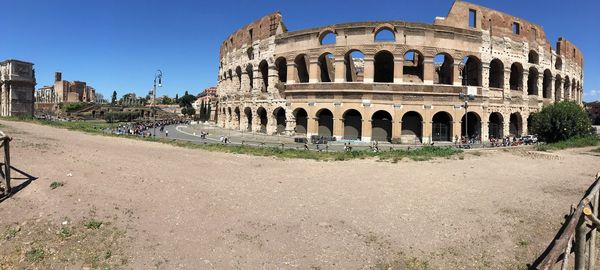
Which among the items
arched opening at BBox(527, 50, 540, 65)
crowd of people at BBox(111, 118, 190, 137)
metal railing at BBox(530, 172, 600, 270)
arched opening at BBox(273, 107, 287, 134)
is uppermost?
arched opening at BBox(527, 50, 540, 65)

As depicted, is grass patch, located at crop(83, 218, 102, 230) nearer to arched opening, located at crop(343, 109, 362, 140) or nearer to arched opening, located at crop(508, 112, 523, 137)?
arched opening, located at crop(343, 109, 362, 140)

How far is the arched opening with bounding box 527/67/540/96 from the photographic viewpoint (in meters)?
36.6

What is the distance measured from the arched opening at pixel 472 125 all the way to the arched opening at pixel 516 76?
278 inches

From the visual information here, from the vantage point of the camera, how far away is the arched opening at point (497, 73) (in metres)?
34.1

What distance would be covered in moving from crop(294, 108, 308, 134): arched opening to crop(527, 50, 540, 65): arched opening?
83.5 ft

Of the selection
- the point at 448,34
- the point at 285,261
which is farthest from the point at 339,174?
the point at 448,34

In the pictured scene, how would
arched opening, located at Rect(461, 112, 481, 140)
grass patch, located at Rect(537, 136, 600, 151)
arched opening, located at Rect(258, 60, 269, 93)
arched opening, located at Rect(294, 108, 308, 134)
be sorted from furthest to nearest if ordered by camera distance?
arched opening, located at Rect(258, 60, 269, 93) → arched opening, located at Rect(294, 108, 308, 134) → arched opening, located at Rect(461, 112, 481, 140) → grass patch, located at Rect(537, 136, 600, 151)

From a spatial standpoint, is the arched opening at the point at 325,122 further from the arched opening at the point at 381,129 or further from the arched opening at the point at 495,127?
the arched opening at the point at 495,127

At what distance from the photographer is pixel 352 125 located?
32281 mm

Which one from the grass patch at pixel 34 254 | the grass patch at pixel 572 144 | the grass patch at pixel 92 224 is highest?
the grass patch at pixel 572 144

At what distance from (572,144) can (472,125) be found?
1083cm

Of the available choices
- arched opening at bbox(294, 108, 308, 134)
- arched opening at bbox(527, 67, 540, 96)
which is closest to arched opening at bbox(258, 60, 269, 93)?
arched opening at bbox(294, 108, 308, 134)

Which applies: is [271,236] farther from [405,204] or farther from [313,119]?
[313,119]

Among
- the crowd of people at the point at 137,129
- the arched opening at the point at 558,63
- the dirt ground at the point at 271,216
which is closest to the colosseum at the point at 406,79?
the arched opening at the point at 558,63
